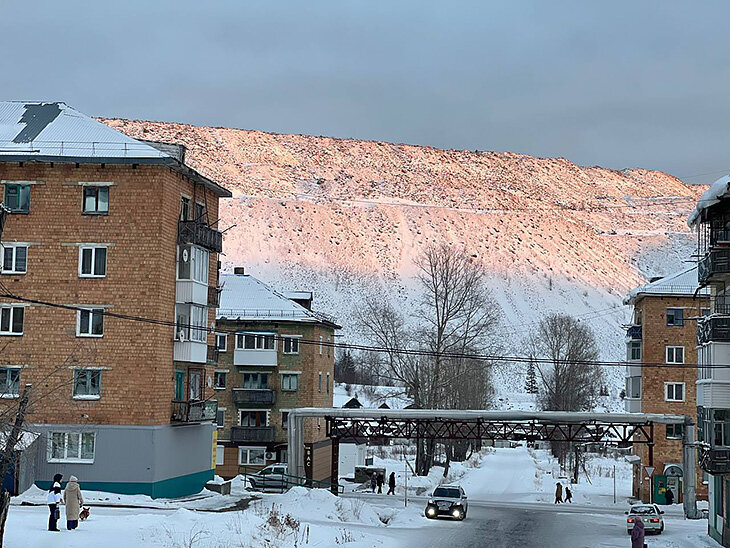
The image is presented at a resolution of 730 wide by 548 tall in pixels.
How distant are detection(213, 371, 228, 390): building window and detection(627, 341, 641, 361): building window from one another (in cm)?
2653

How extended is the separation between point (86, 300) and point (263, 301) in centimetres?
2624

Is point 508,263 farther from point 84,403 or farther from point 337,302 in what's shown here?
point 84,403

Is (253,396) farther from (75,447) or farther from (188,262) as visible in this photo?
(75,447)

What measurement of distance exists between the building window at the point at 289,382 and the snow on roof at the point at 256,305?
3696 millimetres

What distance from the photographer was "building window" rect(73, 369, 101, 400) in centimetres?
4241

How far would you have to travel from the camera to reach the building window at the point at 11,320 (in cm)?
4262

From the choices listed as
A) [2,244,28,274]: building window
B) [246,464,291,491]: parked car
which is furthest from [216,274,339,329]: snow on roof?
[2,244,28,274]: building window

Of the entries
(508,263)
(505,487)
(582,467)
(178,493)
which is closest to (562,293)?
(508,263)

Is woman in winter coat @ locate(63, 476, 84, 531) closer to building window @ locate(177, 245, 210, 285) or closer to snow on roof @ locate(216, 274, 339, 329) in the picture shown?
building window @ locate(177, 245, 210, 285)

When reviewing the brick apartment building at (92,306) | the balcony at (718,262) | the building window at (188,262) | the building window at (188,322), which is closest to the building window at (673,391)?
the balcony at (718,262)

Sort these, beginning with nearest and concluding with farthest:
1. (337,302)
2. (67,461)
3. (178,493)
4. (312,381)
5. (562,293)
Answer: (67,461) → (178,493) → (312,381) → (337,302) → (562,293)

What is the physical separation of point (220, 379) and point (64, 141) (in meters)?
26.7

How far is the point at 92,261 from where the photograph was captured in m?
42.9

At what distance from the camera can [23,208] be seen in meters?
43.0
